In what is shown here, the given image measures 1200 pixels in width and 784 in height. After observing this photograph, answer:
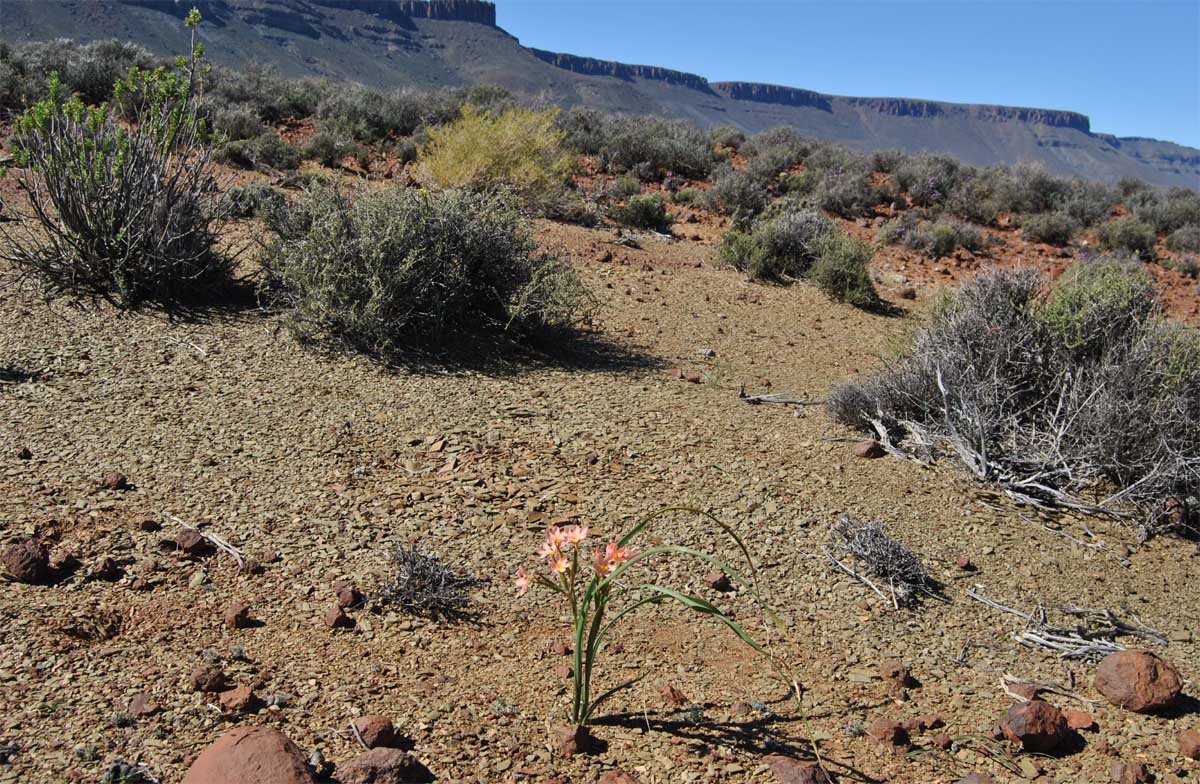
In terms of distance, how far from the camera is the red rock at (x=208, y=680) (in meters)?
2.44

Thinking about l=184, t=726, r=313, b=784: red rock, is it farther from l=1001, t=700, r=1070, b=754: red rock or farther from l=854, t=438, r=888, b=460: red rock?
l=854, t=438, r=888, b=460: red rock

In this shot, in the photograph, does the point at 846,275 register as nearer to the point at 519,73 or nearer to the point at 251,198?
the point at 251,198

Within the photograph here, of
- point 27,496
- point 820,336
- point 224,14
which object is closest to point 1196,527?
point 820,336

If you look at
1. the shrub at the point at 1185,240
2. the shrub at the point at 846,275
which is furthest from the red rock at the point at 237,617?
the shrub at the point at 1185,240

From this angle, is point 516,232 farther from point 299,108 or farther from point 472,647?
point 299,108

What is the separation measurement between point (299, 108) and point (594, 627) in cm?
1528

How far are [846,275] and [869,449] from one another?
463cm

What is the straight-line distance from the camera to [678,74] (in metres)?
154

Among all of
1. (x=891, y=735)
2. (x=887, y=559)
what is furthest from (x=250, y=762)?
(x=887, y=559)

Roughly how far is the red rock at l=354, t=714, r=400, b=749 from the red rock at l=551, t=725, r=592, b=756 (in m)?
0.44

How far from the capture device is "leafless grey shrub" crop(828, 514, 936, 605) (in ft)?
11.5

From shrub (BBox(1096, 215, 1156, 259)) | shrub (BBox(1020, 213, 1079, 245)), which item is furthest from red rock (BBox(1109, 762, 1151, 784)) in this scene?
shrub (BBox(1096, 215, 1156, 259))

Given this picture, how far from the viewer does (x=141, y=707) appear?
233 centimetres

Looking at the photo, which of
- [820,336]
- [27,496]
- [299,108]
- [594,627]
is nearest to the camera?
[594,627]
